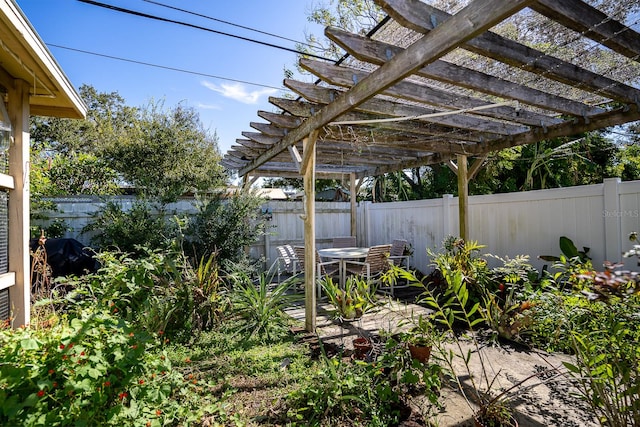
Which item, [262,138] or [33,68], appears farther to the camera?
[262,138]

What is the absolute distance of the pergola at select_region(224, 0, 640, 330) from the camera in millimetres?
1972

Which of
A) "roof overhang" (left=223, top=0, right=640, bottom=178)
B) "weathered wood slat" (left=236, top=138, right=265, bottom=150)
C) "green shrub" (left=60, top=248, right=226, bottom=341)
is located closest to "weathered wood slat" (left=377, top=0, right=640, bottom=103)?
"roof overhang" (left=223, top=0, right=640, bottom=178)

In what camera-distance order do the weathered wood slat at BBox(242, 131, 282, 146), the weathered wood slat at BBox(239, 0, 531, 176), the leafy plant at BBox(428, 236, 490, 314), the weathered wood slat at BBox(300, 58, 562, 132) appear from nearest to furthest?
the weathered wood slat at BBox(239, 0, 531, 176)
the weathered wood slat at BBox(300, 58, 562, 132)
the leafy plant at BBox(428, 236, 490, 314)
the weathered wood slat at BBox(242, 131, 282, 146)

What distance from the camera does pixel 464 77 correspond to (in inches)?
103

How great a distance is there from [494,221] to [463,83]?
3618 millimetres

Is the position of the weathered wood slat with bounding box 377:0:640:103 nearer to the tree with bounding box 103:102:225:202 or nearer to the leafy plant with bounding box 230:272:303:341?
the leafy plant with bounding box 230:272:303:341

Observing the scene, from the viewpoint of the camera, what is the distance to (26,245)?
2355 mm

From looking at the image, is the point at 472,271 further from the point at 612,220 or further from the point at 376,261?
the point at 612,220

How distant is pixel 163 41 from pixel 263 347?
6019mm

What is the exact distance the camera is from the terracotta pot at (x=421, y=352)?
2.43 meters

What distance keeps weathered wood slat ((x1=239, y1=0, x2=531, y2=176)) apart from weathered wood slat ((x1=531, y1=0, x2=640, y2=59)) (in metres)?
0.36

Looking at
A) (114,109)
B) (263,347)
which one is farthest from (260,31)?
(114,109)

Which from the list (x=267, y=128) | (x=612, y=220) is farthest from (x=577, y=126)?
(x=267, y=128)

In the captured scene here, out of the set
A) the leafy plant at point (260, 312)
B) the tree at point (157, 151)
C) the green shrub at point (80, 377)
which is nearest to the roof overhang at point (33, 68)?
the green shrub at point (80, 377)
